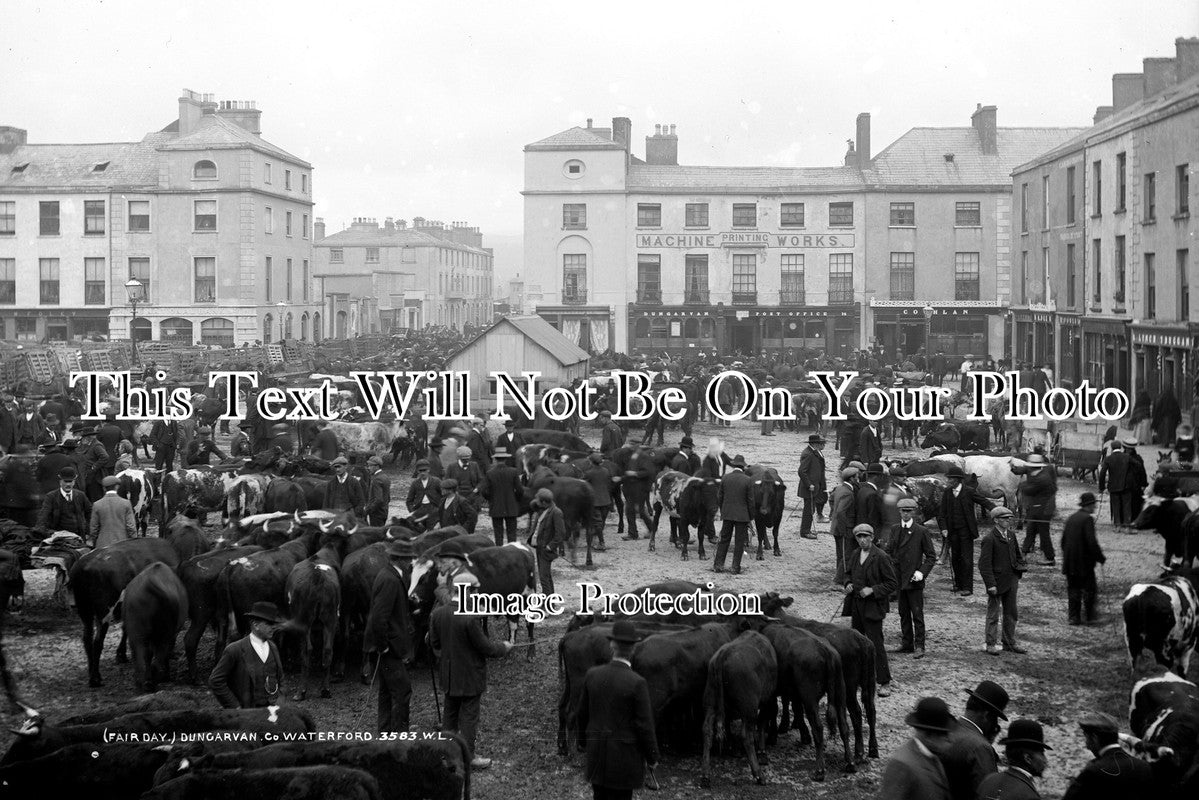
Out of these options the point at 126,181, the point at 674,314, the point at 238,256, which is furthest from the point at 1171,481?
the point at 126,181

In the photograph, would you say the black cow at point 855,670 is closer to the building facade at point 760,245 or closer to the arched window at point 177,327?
the building facade at point 760,245

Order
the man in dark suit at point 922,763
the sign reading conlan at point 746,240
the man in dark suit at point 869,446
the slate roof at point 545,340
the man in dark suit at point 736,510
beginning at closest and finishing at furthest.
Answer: the man in dark suit at point 922,763
the man in dark suit at point 736,510
the man in dark suit at point 869,446
the slate roof at point 545,340
the sign reading conlan at point 746,240

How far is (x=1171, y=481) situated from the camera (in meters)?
16.2

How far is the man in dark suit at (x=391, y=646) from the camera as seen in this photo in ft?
33.7

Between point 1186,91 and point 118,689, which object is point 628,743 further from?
point 1186,91

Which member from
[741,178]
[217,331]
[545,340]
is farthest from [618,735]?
[741,178]

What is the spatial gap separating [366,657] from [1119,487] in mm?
13242

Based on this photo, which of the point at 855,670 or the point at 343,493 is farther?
the point at 343,493

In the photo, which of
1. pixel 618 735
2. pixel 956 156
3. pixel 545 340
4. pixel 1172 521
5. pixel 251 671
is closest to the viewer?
pixel 618 735

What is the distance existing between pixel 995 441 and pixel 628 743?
75.4ft

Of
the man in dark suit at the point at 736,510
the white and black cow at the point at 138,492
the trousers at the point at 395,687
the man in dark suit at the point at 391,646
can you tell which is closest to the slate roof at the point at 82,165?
the white and black cow at the point at 138,492

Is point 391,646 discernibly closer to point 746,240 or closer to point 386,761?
point 386,761

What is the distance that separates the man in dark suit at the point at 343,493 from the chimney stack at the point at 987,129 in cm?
4902

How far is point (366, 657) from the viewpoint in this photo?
11.9 meters
